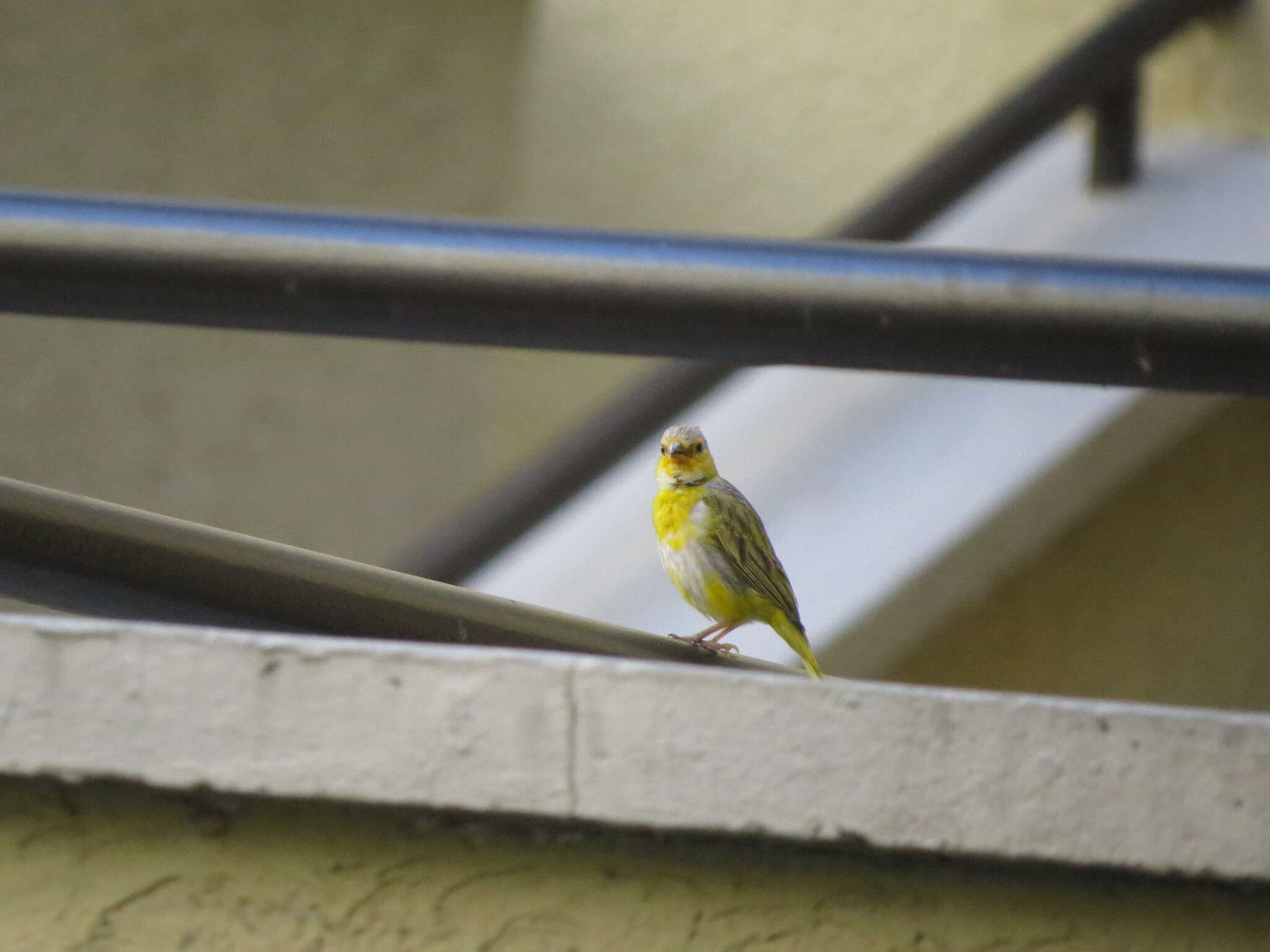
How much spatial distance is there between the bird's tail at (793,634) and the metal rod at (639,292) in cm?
132

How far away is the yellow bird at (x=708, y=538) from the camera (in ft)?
7.66

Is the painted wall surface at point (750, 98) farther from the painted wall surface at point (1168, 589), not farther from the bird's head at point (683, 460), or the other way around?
the bird's head at point (683, 460)

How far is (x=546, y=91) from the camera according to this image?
512 cm

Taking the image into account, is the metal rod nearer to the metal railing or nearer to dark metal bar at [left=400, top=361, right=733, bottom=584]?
the metal railing

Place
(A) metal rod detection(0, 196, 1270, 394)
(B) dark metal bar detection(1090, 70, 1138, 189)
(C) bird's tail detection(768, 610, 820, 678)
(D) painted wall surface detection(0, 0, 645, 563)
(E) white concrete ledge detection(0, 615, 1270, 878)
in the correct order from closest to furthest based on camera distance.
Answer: (E) white concrete ledge detection(0, 615, 1270, 878)
(A) metal rod detection(0, 196, 1270, 394)
(C) bird's tail detection(768, 610, 820, 678)
(B) dark metal bar detection(1090, 70, 1138, 189)
(D) painted wall surface detection(0, 0, 645, 563)

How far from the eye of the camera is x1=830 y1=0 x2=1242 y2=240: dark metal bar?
156 inches

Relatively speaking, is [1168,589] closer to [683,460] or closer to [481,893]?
[683,460]

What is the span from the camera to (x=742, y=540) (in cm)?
234

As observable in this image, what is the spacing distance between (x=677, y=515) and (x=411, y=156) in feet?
10.2

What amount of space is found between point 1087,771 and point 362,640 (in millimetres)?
537

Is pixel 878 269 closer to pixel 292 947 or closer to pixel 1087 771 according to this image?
pixel 1087 771

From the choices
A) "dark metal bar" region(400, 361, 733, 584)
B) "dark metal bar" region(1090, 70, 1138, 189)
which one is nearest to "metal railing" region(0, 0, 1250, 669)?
"dark metal bar" region(400, 361, 733, 584)

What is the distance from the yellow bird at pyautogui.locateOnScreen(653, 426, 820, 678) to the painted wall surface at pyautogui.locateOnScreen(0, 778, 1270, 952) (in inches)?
48.0

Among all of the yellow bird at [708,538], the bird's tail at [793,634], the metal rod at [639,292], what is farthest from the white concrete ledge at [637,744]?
the bird's tail at [793,634]
